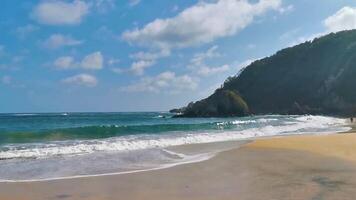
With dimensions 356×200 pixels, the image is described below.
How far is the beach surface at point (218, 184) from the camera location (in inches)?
332

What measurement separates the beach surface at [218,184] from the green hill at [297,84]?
82.1 meters

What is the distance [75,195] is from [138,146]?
44.2 ft

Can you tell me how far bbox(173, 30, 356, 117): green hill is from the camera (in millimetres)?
99875

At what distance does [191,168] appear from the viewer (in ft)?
41.1

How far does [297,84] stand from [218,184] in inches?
4818

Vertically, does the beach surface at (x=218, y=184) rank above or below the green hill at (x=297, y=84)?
below

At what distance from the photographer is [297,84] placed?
12700 cm

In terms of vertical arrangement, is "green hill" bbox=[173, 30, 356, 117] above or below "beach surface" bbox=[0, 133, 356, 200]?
above

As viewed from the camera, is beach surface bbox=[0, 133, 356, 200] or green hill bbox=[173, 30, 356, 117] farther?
green hill bbox=[173, 30, 356, 117]

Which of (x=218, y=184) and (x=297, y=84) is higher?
(x=297, y=84)

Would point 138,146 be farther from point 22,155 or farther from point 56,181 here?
point 56,181

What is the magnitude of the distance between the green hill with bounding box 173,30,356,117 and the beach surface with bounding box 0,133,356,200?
82.1 metres

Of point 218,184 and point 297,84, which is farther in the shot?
point 297,84

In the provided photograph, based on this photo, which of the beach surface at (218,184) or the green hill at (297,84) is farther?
the green hill at (297,84)
